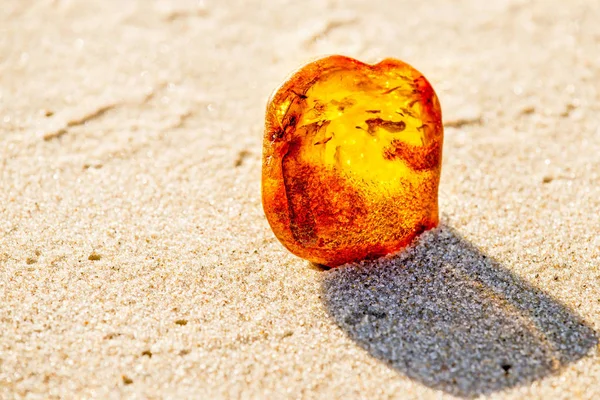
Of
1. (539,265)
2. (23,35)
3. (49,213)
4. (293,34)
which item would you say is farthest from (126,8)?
(539,265)

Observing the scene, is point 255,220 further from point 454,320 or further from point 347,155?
point 454,320

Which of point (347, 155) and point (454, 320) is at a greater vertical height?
point (347, 155)

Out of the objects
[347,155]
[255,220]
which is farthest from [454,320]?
[255,220]

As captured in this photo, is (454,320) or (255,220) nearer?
(454,320)

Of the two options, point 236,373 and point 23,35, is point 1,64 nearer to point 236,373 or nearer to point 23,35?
point 23,35

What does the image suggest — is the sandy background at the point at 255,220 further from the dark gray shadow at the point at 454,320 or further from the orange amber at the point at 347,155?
the orange amber at the point at 347,155

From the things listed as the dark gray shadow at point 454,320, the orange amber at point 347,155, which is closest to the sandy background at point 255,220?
the dark gray shadow at point 454,320
